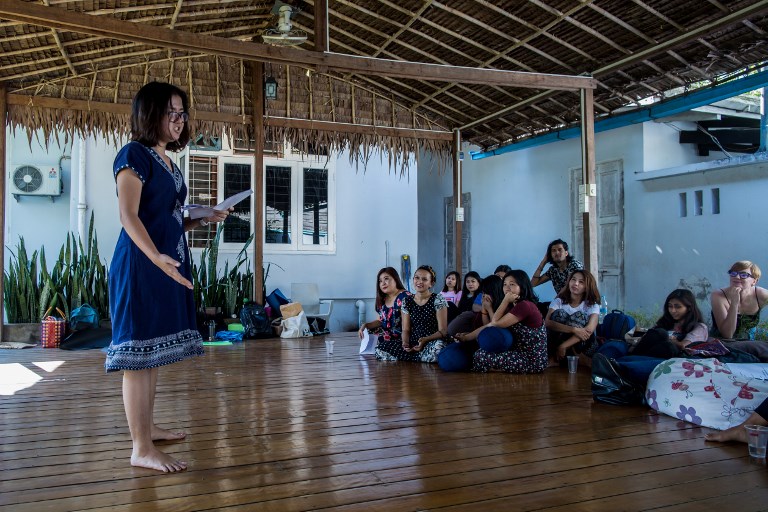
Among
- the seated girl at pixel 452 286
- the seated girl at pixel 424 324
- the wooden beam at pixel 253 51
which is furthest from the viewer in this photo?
the seated girl at pixel 452 286

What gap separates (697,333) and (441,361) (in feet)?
6.03

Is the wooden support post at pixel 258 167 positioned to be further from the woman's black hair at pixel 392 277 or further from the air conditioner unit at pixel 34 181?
the air conditioner unit at pixel 34 181

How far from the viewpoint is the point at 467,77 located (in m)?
6.01

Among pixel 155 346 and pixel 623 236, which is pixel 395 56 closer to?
pixel 623 236

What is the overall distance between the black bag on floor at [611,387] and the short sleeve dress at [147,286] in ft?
7.86

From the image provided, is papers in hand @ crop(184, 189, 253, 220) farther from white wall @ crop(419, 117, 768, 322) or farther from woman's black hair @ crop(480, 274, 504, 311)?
white wall @ crop(419, 117, 768, 322)

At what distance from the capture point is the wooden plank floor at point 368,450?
2.13m

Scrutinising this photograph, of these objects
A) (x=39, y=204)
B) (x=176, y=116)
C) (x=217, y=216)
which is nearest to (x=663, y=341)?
(x=217, y=216)

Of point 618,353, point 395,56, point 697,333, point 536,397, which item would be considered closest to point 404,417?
point 536,397

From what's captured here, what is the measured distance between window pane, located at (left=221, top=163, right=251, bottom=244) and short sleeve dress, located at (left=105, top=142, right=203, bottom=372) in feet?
21.2

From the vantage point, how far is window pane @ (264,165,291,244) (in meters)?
9.08

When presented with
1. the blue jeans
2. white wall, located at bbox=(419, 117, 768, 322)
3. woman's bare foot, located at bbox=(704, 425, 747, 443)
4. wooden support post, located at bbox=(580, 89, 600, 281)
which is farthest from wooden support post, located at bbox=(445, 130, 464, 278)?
woman's bare foot, located at bbox=(704, 425, 747, 443)

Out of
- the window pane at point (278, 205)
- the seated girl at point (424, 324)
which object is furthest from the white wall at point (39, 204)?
the seated girl at point (424, 324)

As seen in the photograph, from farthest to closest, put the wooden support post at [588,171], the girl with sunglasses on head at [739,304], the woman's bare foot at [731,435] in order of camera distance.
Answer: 1. the wooden support post at [588,171]
2. the girl with sunglasses on head at [739,304]
3. the woman's bare foot at [731,435]
